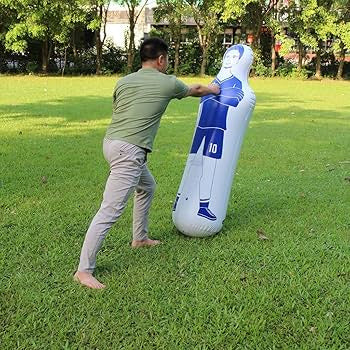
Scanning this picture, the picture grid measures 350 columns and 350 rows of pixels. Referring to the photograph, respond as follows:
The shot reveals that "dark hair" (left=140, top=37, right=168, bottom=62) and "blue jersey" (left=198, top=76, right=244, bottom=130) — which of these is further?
"blue jersey" (left=198, top=76, right=244, bottom=130)

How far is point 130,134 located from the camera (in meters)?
3.71

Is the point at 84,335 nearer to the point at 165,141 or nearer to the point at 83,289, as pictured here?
the point at 83,289

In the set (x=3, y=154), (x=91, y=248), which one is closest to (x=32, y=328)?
(x=91, y=248)

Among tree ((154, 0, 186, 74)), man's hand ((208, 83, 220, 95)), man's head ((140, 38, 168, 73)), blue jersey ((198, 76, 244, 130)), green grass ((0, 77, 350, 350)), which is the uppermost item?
tree ((154, 0, 186, 74))

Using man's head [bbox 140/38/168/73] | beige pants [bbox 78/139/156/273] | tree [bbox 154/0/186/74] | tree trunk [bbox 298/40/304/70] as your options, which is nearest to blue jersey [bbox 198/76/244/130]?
man's head [bbox 140/38/168/73]

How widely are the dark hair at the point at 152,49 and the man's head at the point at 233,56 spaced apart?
3.77 ft

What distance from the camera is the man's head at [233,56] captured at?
15.6 ft

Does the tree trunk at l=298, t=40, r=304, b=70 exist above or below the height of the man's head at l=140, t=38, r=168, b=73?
below

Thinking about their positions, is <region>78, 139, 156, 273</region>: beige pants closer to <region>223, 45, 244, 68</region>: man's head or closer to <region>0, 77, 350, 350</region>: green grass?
<region>0, 77, 350, 350</region>: green grass

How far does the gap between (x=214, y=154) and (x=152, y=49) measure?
1.25 metres

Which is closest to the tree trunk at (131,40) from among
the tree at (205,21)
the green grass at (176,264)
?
the tree at (205,21)

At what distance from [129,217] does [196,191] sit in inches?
35.8

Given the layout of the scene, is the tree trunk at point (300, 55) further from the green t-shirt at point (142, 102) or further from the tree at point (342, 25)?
the green t-shirt at point (142, 102)

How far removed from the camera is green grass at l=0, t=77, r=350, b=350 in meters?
3.15
